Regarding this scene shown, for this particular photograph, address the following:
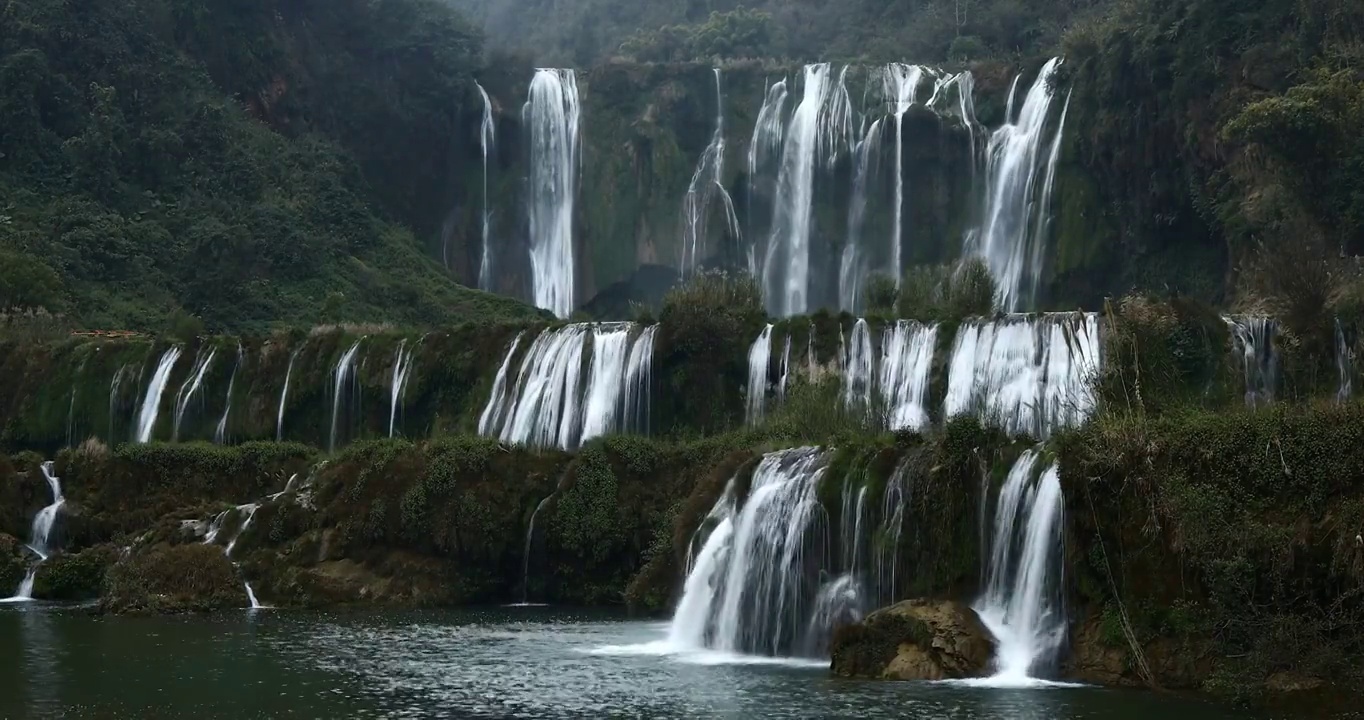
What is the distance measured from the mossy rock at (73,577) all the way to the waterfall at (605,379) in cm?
1316

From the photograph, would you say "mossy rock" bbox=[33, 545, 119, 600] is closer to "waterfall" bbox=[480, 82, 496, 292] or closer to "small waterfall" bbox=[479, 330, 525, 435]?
"small waterfall" bbox=[479, 330, 525, 435]

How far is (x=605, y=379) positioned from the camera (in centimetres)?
Result: 5153

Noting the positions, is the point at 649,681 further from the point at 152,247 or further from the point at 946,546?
the point at 152,247

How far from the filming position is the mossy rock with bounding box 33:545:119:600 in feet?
145

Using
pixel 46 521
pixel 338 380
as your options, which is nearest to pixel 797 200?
pixel 338 380

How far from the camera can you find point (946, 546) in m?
29.3

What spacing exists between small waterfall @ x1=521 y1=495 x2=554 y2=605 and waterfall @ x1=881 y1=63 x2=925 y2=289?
106ft

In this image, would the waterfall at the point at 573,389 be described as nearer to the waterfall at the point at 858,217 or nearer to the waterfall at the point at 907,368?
the waterfall at the point at 907,368

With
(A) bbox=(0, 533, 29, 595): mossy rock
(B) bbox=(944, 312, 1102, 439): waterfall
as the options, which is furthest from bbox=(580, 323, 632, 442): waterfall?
(A) bbox=(0, 533, 29, 595): mossy rock

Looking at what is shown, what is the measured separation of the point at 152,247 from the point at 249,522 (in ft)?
116

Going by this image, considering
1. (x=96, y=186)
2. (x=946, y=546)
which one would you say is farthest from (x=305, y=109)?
(x=946, y=546)

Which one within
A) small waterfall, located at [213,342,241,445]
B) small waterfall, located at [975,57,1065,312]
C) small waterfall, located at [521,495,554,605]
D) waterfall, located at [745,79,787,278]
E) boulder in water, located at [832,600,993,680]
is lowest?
boulder in water, located at [832,600,993,680]

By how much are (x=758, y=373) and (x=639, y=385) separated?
3452 millimetres

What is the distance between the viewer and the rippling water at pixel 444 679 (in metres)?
24.7
